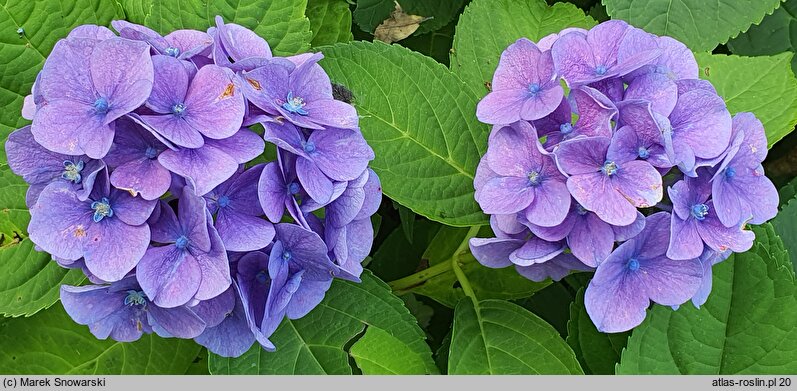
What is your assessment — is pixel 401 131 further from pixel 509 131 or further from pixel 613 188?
pixel 613 188

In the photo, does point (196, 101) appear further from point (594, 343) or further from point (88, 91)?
point (594, 343)

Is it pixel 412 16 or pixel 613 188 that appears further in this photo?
pixel 412 16

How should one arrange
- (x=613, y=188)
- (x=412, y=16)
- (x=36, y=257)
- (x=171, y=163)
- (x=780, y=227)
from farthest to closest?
(x=412, y=16) < (x=780, y=227) < (x=36, y=257) < (x=613, y=188) < (x=171, y=163)

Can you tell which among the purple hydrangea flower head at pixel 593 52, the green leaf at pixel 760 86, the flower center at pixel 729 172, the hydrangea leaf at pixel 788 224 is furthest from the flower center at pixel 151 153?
the hydrangea leaf at pixel 788 224

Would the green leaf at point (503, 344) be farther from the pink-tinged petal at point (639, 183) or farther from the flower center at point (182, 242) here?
the flower center at point (182, 242)

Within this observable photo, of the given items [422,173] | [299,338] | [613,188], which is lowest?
[299,338]

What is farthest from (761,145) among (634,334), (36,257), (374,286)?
(36,257)

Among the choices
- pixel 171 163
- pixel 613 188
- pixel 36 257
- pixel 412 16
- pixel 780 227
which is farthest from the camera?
pixel 412 16
